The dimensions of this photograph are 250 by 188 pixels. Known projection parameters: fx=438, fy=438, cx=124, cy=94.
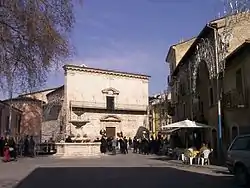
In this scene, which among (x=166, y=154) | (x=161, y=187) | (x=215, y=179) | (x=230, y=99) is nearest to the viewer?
(x=161, y=187)

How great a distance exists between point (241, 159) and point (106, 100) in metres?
49.0

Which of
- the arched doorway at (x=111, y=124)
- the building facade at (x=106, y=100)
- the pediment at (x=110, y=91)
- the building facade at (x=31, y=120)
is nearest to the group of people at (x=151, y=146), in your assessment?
the building facade at (x=106, y=100)

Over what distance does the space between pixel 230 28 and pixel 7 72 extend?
55.5 feet

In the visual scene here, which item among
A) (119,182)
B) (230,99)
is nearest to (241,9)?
(119,182)

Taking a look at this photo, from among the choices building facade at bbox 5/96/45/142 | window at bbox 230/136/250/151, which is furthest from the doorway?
window at bbox 230/136/250/151

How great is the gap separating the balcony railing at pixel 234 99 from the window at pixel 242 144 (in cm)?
736

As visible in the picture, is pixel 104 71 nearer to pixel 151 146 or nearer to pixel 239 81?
pixel 151 146

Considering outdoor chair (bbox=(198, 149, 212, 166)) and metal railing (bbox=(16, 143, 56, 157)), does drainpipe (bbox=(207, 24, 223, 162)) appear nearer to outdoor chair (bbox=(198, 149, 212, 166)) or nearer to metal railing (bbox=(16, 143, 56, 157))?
outdoor chair (bbox=(198, 149, 212, 166))

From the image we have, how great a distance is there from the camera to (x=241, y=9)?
14.2 meters

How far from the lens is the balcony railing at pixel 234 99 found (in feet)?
73.8

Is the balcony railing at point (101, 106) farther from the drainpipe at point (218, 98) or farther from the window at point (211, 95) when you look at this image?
the drainpipe at point (218, 98)

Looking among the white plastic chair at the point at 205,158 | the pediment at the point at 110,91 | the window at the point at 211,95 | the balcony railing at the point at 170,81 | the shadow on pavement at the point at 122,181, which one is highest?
the pediment at the point at 110,91

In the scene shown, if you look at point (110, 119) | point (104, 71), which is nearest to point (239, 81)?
point (110, 119)

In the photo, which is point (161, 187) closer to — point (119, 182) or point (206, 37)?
point (119, 182)
